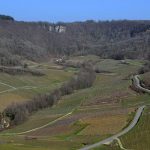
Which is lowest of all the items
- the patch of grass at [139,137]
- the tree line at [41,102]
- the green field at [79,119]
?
the tree line at [41,102]

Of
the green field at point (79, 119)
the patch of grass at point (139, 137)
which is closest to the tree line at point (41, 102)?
the green field at point (79, 119)

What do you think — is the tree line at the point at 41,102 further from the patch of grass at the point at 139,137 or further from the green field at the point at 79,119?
the patch of grass at the point at 139,137

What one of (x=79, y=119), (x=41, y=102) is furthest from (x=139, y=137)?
(x=41, y=102)

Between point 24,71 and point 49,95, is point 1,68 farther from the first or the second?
point 49,95

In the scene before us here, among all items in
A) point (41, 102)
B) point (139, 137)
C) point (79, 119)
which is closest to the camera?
point (139, 137)

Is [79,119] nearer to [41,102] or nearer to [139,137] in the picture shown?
[139,137]

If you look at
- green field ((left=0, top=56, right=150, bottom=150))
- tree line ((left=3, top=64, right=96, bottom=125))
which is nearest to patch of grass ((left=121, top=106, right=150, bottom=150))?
green field ((left=0, top=56, right=150, bottom=150))

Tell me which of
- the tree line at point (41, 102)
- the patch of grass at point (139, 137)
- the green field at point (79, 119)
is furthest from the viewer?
the tree line at point (41, 102)

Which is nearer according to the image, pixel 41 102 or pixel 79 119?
pixel 79 119

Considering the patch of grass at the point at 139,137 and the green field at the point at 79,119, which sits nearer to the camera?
the patch of grass at the point at 139,137

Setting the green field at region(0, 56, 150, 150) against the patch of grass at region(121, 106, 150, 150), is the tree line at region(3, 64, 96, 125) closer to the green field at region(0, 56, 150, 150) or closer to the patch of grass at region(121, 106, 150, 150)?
the green field at region(0, 56, 150, 150)
